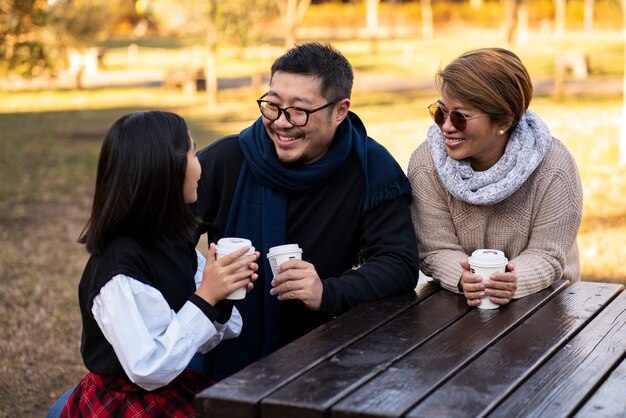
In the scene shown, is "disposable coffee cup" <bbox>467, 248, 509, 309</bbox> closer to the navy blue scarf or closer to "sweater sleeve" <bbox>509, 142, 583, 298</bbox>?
"sweater sleeve" <bbox>509, 142, 583, 298</bbox>

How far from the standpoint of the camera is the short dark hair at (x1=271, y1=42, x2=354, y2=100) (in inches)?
143

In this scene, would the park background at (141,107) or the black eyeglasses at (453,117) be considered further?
the park background at (141,107)

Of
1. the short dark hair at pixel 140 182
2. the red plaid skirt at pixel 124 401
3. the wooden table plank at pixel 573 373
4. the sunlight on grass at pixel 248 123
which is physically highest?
the short dark hair at pixel 140 182

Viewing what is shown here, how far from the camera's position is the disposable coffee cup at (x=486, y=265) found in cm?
335

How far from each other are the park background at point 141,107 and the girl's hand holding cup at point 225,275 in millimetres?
1462

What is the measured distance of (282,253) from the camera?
3227 millimetres

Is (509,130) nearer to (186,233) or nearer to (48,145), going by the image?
(186,233)

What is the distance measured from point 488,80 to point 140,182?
1344mm

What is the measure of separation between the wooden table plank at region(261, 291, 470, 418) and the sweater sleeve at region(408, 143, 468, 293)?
0.28 meters

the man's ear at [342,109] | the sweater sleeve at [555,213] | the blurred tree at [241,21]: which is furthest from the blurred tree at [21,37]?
the blurred tree at [241,21]

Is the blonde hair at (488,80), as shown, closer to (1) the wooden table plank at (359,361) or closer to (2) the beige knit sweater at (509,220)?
(2) the beige knit sweater at (509,220)

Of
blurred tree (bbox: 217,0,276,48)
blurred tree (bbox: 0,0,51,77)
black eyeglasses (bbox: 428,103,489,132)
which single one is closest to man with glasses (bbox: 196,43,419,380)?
black eyeglasses (bbox: 428,103,489,132)

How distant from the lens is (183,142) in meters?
2.99

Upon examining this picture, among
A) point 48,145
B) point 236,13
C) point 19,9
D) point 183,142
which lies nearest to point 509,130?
point 183,142
